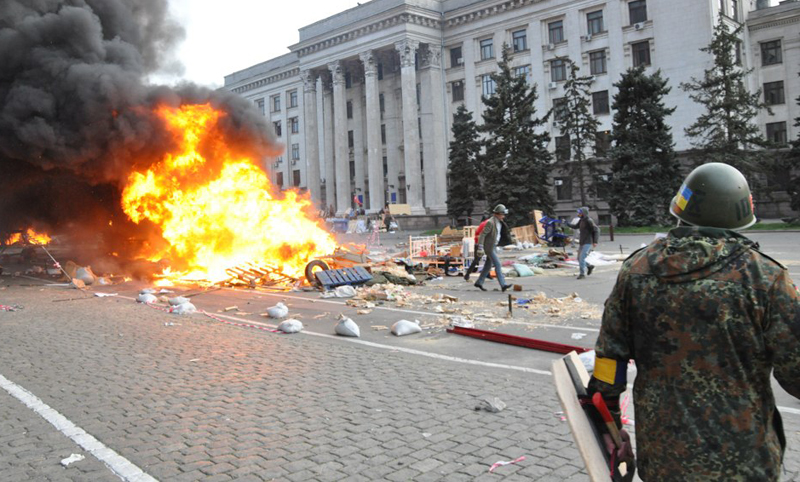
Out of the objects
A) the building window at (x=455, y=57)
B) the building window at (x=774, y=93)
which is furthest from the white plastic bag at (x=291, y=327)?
the building window at (x=455, y=57)

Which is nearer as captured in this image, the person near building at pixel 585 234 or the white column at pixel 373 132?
the person near building at pixel 585 234

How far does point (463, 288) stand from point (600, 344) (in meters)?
11.3

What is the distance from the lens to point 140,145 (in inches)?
649

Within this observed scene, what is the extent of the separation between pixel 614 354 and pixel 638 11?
47.2 m

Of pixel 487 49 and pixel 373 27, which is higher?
pixel 373 27

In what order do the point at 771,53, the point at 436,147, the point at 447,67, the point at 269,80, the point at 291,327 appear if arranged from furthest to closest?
1. the point at 269,80
2. the point at 447,67
3. the point at 436,147
4. the point at 771,53
5. the point at 291,327

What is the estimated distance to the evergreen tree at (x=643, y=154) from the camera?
1330 inches

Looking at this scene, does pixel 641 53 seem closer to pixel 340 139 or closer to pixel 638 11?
pixel 638 11

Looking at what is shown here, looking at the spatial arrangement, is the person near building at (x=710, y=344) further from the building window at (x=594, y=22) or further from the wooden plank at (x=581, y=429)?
the building window at (x=594, y=22)

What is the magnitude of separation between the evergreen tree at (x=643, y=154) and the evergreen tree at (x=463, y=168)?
452 inches

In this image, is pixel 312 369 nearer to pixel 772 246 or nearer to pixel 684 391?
pixel 684 391

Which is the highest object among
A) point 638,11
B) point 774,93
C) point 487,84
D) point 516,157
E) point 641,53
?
point 638,11

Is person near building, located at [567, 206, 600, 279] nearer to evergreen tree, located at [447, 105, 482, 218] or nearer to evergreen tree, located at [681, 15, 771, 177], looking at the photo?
evergreen tree, located at [681, 15, 771, 177]

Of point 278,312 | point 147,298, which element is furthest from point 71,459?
point 147,298
